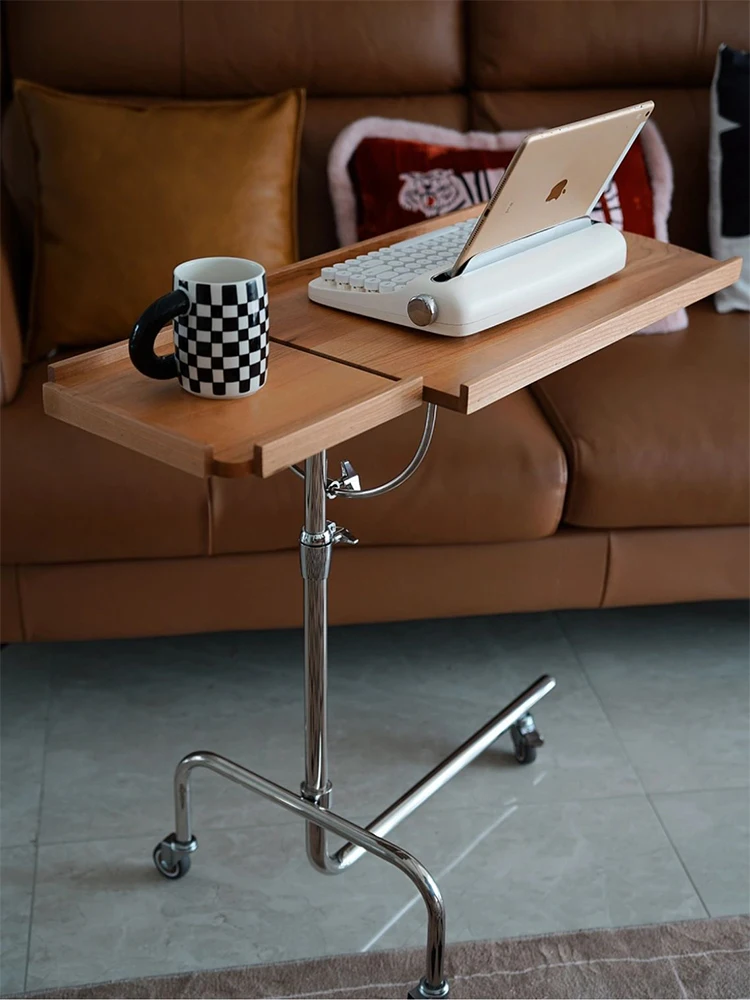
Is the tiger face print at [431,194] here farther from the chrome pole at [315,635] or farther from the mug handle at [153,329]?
the mug handle at [153,329]

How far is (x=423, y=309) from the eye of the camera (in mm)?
1150

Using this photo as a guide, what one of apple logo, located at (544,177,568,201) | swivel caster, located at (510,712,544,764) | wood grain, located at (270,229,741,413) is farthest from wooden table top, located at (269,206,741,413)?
swivel caster, located at (510,712,544,764)

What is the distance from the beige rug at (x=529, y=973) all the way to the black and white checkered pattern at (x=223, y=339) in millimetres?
713

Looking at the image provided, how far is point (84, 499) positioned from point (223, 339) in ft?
2.18

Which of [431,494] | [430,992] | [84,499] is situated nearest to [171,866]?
[430,992]

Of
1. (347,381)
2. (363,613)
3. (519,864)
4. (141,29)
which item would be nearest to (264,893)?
(519,864)

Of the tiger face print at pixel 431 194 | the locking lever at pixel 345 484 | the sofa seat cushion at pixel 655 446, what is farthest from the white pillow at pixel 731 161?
the locking lever at pixel 345 484

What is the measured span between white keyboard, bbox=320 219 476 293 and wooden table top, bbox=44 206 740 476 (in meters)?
0.03

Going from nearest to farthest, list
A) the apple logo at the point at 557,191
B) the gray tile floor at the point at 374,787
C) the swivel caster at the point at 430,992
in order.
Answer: the apple logo at the point at 557,191
the swivel caster at the point at 430,992
the gray tile floor at the point at 374,787

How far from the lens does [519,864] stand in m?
1.55

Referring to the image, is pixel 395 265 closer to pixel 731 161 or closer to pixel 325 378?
pixel 325 378

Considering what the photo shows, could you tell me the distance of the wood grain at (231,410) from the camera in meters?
0.96

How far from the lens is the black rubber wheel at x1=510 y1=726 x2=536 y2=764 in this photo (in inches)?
67.0

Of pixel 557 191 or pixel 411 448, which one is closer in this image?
pixel 557 191
